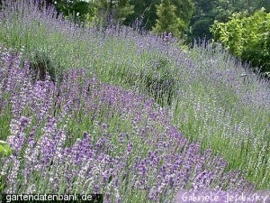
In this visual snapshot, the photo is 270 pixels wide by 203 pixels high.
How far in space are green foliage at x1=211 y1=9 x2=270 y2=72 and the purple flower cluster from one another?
223 inches

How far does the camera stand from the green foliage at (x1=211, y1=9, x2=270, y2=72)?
9258 millimetres

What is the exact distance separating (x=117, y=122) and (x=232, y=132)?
56.8 inches

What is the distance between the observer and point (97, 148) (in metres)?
2.79

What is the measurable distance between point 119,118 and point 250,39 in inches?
272

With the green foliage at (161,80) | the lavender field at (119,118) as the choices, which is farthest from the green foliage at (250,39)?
the green foliage at (161,80)

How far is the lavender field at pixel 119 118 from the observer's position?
2.31 metres

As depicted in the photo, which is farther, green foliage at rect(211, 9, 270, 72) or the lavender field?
green foliage at rect(211, 9, 270, 72)

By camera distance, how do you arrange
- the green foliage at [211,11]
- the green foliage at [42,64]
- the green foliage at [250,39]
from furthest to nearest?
the green foliage at [211,11] < the green foliage at [250,39] < the green foliage at [42,64]

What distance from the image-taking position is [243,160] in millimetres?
3943

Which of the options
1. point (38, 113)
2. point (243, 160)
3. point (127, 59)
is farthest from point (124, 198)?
point (127, 59)

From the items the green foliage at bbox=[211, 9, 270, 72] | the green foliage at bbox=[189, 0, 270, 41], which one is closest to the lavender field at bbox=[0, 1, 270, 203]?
the green foliage at bbox=[211, 9, 270, 72]

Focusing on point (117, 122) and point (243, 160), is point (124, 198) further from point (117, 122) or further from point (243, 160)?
point (243, 160)

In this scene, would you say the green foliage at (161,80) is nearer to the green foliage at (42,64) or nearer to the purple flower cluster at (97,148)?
the purple flower cluster at (97,148)

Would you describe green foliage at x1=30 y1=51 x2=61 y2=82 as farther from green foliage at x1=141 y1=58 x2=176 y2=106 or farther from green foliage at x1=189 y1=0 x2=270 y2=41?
green foliage at x1=189 y1=0 x2=270 y2=41
